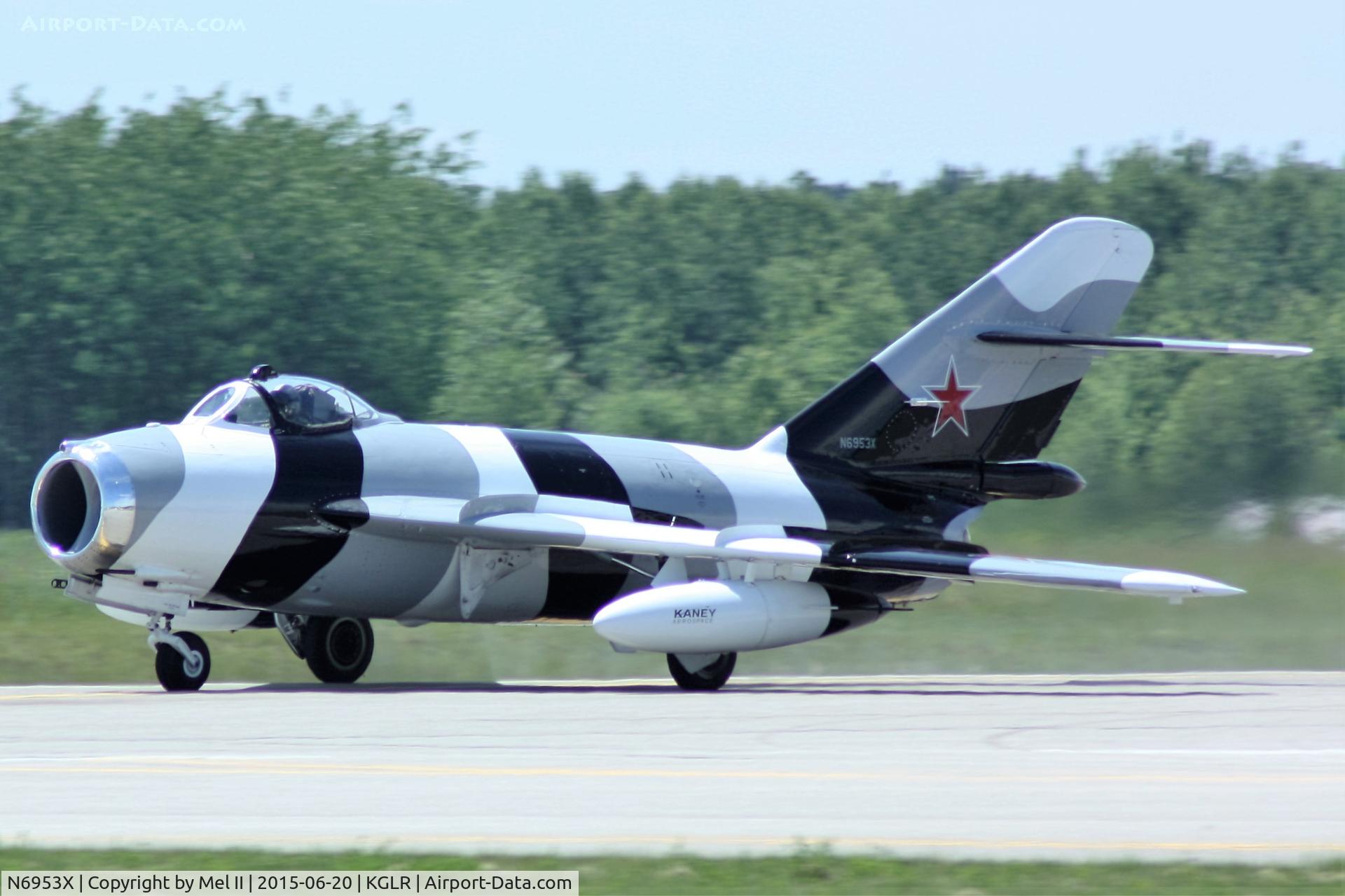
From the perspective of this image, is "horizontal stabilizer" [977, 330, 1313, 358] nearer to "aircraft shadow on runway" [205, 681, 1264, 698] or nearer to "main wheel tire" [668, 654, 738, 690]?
"aircraft shadow on runway" [205, 681, 1264, 698]

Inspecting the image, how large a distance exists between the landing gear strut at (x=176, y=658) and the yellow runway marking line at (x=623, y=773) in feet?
20.4

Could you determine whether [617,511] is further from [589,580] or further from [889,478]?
[889,478]

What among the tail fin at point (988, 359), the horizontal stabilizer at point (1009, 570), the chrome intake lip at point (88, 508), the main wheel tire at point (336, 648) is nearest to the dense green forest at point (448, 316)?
the tail fin at point (988, 359)

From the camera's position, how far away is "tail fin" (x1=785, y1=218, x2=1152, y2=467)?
63.9ft

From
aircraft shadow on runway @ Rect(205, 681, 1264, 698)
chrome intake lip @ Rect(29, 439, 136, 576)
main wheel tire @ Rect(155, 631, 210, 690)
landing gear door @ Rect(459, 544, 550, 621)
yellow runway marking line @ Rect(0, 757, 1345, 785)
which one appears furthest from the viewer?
landing gear door @ Rect(459, 544, 550, 621)

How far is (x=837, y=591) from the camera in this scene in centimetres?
1750

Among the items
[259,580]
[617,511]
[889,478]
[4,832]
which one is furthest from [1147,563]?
[4,832]

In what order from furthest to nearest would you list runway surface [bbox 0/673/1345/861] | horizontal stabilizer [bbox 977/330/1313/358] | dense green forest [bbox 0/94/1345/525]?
dense green forest [bbox 0/94/1345/525]
horizontal stabilizer [bbox 977/330/1313/358]
runway surface [bbox 0/673/1345/861]

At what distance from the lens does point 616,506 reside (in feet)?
58.9

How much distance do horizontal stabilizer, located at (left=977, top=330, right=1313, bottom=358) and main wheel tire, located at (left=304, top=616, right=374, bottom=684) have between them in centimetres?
747

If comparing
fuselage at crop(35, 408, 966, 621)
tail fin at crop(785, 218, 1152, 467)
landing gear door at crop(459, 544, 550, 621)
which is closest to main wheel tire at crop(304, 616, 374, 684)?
fuselage at crop(35, 408, 966, 621)

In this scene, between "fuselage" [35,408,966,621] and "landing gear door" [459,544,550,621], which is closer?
"fuselage" [35,408,966,621]

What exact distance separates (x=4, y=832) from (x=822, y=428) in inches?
520

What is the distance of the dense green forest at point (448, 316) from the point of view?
33000 mm
